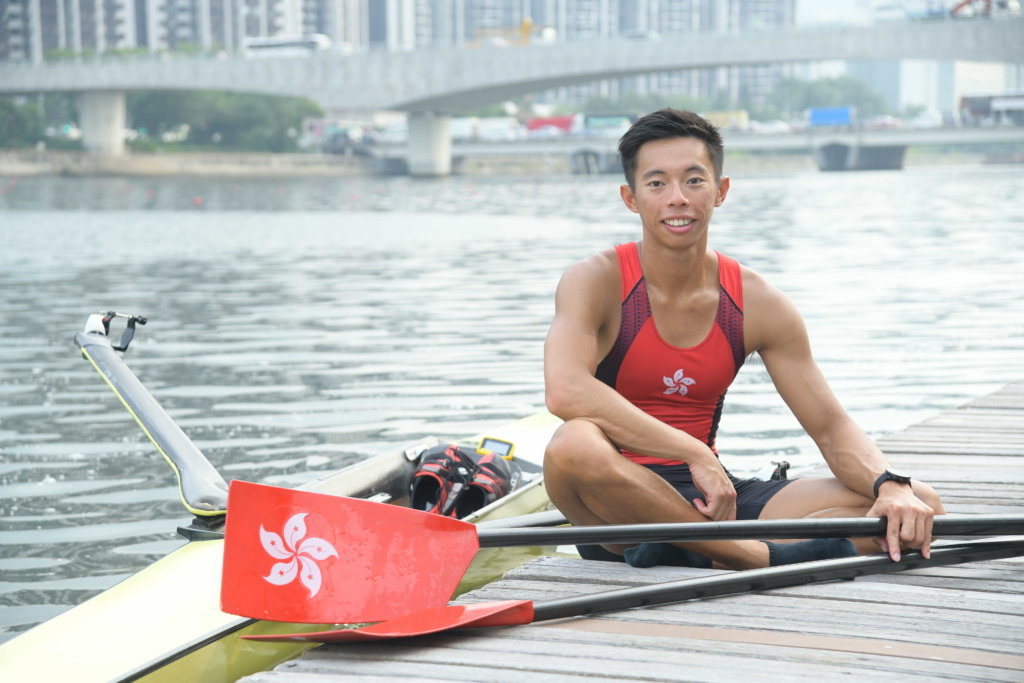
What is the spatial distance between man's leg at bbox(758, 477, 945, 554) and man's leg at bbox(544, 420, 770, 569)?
0.26 meters

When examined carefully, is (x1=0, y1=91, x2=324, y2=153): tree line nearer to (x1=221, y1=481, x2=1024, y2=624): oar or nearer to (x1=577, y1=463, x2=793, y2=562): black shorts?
(x1=577, y1=463, x2=793, y2=562): black shorts

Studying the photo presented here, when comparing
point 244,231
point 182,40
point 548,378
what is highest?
point 182,40

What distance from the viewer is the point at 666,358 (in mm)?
4137

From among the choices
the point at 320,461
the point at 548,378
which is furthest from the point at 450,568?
the point at 320,461

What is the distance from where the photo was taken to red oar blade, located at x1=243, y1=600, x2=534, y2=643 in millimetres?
3367

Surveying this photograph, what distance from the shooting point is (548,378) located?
402 centimetres

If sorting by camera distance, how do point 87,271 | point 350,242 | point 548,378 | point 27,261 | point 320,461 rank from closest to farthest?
point 548,378, point 320,461, point 87,271, point 27,261, point 350,242

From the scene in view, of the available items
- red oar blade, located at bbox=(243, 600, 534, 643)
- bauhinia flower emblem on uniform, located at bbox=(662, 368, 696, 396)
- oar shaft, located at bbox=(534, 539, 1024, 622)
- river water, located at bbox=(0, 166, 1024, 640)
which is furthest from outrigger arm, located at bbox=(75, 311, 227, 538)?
bauhinia flower emblem on uniform, located at bbox=(662, 368, 696, 396)

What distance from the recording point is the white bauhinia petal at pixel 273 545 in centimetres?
348

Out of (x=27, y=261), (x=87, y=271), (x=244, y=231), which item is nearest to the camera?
(x=87, y=271)

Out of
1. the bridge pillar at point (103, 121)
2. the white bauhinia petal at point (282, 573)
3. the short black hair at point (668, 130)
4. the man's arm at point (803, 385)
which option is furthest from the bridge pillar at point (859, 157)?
the white bauhinia petal at point (282, 573)

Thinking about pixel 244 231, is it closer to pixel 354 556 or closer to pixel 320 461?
pixel 320 461

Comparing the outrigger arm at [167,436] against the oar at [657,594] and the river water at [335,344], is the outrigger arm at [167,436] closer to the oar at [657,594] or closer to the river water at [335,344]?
the river water at [335,344]

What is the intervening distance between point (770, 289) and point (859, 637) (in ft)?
4.18
